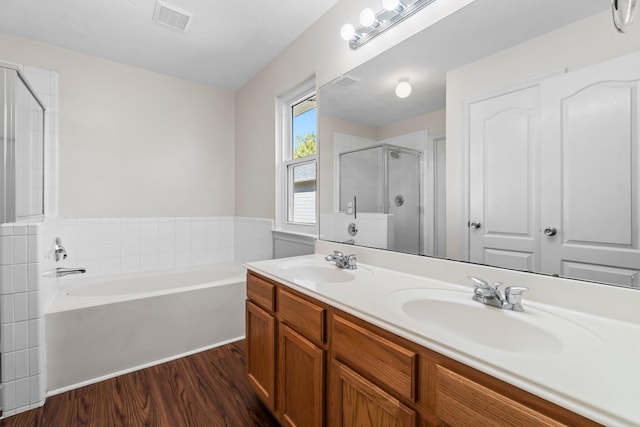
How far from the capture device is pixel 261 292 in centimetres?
155

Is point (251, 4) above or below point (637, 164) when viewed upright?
above

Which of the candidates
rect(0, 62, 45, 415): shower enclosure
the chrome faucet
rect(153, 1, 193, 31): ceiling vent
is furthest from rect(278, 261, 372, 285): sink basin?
rect(153, 1, 193, 31): ceiling vent

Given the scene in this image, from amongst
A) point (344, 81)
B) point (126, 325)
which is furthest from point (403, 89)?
point (126, 325)

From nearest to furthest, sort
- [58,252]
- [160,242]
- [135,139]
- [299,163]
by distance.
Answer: [58,252] → [299,163] → [135,139] → [160,242]

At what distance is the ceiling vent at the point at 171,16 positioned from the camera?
2.04 meters

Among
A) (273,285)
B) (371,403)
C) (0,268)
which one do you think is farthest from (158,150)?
(371,403)

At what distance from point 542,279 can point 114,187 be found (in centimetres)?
340

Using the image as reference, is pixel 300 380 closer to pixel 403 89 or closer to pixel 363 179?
pixel 363 179

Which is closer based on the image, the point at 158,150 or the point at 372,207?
the point at 372,207

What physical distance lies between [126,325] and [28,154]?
1.41 m

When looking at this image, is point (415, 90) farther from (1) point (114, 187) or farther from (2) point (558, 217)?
(1) point (114, 187)

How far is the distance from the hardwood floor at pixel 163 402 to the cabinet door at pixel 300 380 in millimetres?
364

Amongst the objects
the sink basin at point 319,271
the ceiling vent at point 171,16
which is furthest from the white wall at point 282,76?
the sink basin at point 319,271

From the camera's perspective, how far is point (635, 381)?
552 mm
